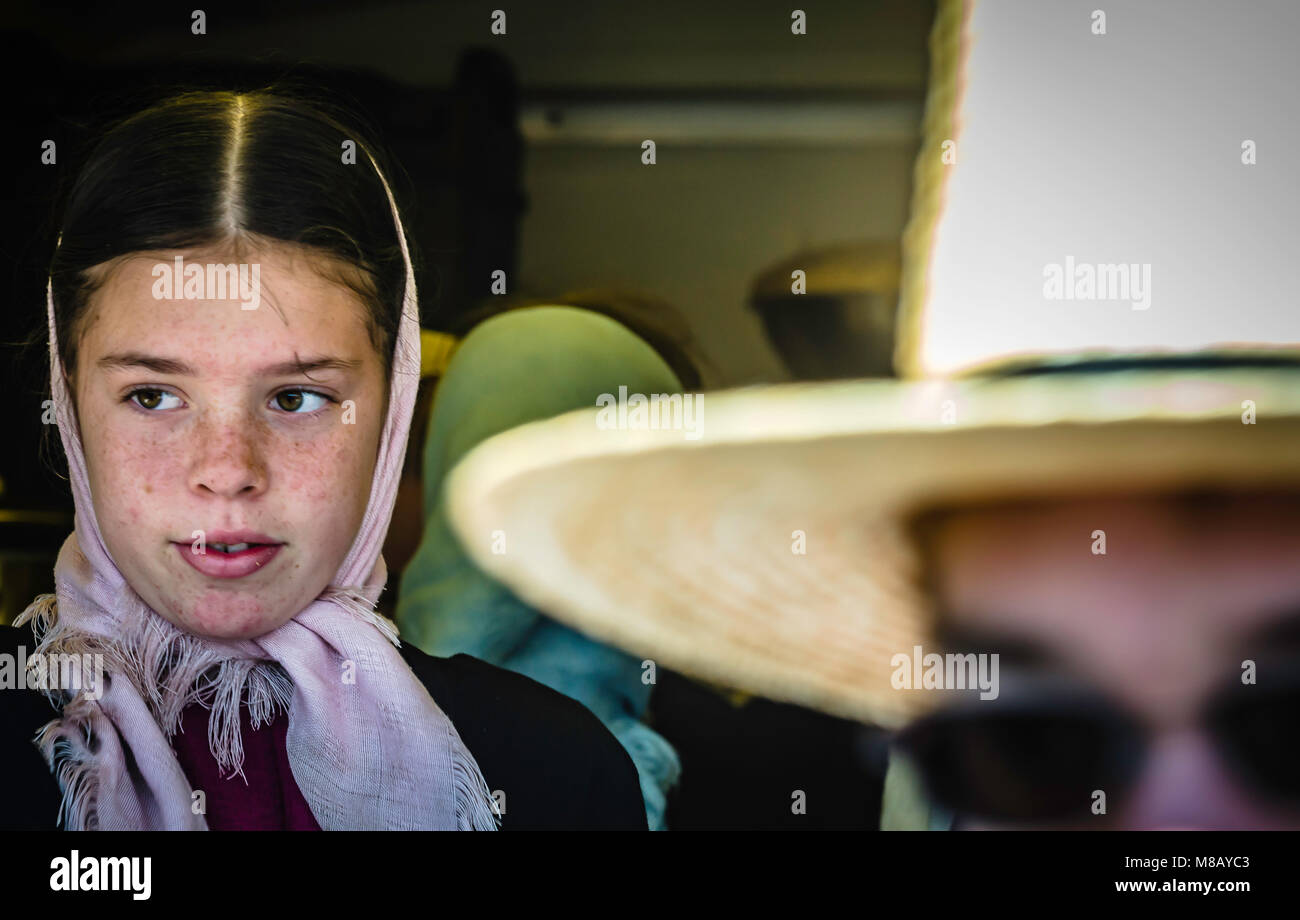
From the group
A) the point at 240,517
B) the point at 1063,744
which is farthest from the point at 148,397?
the point at 1063,744

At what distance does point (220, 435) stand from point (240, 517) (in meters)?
0.11

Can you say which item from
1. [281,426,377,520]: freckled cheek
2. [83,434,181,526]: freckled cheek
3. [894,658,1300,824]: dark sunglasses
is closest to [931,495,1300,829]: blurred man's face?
[894,658,1300,824]: dark sunglasses

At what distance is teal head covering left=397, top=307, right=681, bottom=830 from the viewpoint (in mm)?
1688

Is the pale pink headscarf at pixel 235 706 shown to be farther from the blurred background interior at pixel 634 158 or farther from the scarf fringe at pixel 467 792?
the blurred background interior at pixel 634 158

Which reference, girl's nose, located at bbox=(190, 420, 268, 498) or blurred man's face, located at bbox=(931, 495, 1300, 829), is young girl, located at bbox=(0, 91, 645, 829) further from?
blurred man's face, located at bbox=(931, 495, 1300, 829)

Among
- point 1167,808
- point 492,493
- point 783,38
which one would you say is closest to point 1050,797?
point 1167,808

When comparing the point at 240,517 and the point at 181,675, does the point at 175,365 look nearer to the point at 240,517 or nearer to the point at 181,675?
the point at 240,517

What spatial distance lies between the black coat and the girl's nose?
12.3 inches

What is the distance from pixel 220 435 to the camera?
4.68ft

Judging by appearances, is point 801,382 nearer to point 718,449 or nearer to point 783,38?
point 718,449

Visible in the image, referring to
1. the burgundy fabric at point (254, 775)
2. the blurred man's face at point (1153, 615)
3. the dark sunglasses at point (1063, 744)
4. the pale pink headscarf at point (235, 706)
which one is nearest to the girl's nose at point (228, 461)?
the pale pink headscarf at point (235, 706)

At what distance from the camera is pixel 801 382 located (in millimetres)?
1716

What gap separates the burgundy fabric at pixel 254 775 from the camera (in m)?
1.39
